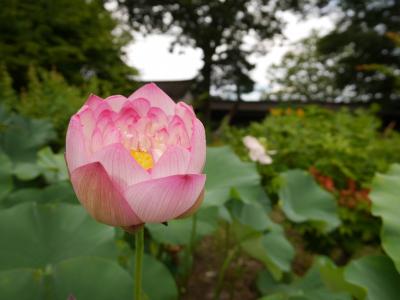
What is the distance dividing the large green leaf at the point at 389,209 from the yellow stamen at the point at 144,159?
0.34 meters

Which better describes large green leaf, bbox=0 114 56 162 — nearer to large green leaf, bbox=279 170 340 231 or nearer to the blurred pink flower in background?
the blurred pink flower in background

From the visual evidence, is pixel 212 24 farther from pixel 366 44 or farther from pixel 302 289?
pixel 302 289

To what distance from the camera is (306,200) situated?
1.31m

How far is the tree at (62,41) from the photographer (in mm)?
4766

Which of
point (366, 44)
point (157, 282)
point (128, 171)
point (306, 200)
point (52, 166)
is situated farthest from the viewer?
point (366, 44)

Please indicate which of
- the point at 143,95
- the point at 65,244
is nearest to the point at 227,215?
the point at 65,244

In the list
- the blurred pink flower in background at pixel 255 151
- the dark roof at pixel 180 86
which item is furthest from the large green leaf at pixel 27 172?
the dark roof at pixel 180 86

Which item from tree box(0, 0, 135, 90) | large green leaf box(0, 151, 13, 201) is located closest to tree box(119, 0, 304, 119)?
tree box(0, 0, 135, 90)

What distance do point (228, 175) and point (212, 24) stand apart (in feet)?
33.9

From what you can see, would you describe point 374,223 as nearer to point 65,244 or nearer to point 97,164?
point 65,244

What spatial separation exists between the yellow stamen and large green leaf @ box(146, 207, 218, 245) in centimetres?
47

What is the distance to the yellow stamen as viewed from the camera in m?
0.35

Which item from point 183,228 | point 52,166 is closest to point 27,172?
point 52,166

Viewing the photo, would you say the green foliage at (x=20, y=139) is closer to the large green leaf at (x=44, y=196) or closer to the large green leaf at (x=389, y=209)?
the large green leaf at (x=44, y=196)
